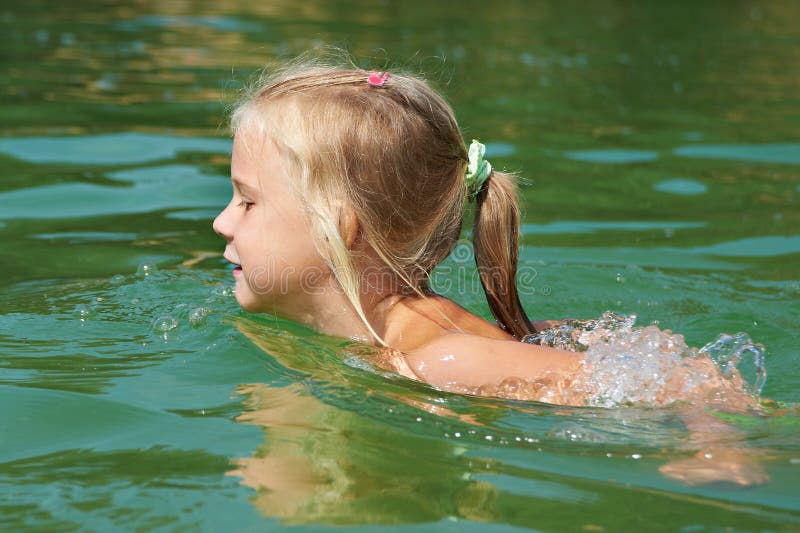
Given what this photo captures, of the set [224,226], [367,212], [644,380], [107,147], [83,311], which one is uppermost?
[367,212]

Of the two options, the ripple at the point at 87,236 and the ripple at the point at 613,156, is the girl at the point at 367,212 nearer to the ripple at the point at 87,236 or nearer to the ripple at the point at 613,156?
the ripple at the point at 87,236

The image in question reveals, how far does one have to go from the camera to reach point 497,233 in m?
3.82

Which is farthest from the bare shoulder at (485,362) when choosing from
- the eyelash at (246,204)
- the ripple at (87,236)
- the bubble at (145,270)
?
the ripple at (87,236)

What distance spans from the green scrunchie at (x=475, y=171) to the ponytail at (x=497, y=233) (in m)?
0.03

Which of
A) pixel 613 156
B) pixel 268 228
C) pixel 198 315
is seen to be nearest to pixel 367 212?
pixel 268 228

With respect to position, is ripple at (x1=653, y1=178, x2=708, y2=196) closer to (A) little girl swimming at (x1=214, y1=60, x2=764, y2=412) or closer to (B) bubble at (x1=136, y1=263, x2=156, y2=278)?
(A) little girl swimming at (x1=214, y1=60, x2=764, y2=412)

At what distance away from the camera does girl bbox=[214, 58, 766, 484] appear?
3627 mm

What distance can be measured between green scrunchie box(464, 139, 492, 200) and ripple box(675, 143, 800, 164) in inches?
151

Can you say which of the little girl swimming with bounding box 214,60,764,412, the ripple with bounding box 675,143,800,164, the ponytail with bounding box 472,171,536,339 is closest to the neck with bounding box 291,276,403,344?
the little girl swimming with bounding box 214,60,764,412

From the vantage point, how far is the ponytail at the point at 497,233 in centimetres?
381

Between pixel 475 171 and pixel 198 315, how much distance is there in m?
1.23

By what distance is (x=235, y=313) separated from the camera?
424 cm

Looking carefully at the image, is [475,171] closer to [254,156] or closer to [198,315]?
[254,156]

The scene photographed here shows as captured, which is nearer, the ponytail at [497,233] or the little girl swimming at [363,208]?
the little girl swimming at [363,208]
